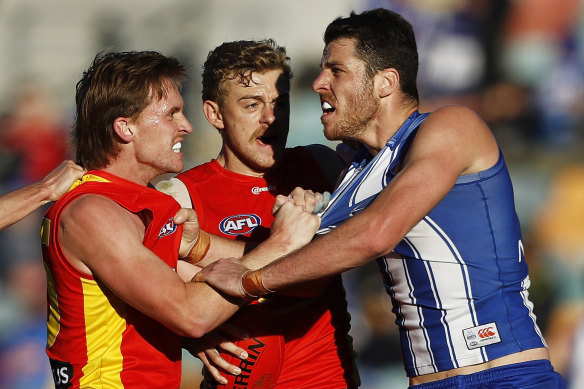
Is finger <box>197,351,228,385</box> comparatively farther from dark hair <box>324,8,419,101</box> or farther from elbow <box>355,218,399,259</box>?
dark hair <box>324,8,419,101</box>

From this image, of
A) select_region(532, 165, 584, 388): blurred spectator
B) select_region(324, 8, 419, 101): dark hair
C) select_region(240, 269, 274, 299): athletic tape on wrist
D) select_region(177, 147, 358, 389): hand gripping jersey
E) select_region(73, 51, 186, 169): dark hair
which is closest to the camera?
select_region(240, 269, 274, 299): athletic tape on wrist

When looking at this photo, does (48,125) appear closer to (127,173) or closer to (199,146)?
(199,146)

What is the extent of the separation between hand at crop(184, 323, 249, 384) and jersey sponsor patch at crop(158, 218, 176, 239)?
650 mm

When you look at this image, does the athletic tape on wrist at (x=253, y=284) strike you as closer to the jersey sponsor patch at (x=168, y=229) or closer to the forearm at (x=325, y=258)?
the forearm at (x=325, y=258)

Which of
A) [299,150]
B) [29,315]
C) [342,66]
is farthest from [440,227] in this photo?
[29,315]

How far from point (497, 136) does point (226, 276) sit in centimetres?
515

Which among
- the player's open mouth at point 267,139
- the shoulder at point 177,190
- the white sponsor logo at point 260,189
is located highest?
the player's open mouth at point 267,139

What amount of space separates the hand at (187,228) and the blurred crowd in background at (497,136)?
4.01m

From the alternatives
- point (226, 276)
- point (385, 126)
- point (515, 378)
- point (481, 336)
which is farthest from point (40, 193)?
point (515, 378)

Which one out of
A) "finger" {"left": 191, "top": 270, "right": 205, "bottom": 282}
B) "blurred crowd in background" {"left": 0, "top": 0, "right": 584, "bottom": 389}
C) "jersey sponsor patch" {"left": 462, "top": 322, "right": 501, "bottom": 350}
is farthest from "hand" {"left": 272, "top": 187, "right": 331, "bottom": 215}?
"blurred crowd in background" {"left": 0, "top": 0, "right": 584, "bottom": 389}

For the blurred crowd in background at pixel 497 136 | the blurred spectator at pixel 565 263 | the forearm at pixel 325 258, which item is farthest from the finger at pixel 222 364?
the blurred spectator at pixel 565 263

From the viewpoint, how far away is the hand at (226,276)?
362cm

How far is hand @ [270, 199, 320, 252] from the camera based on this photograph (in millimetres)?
3793

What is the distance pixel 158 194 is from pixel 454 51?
5.15 metres
